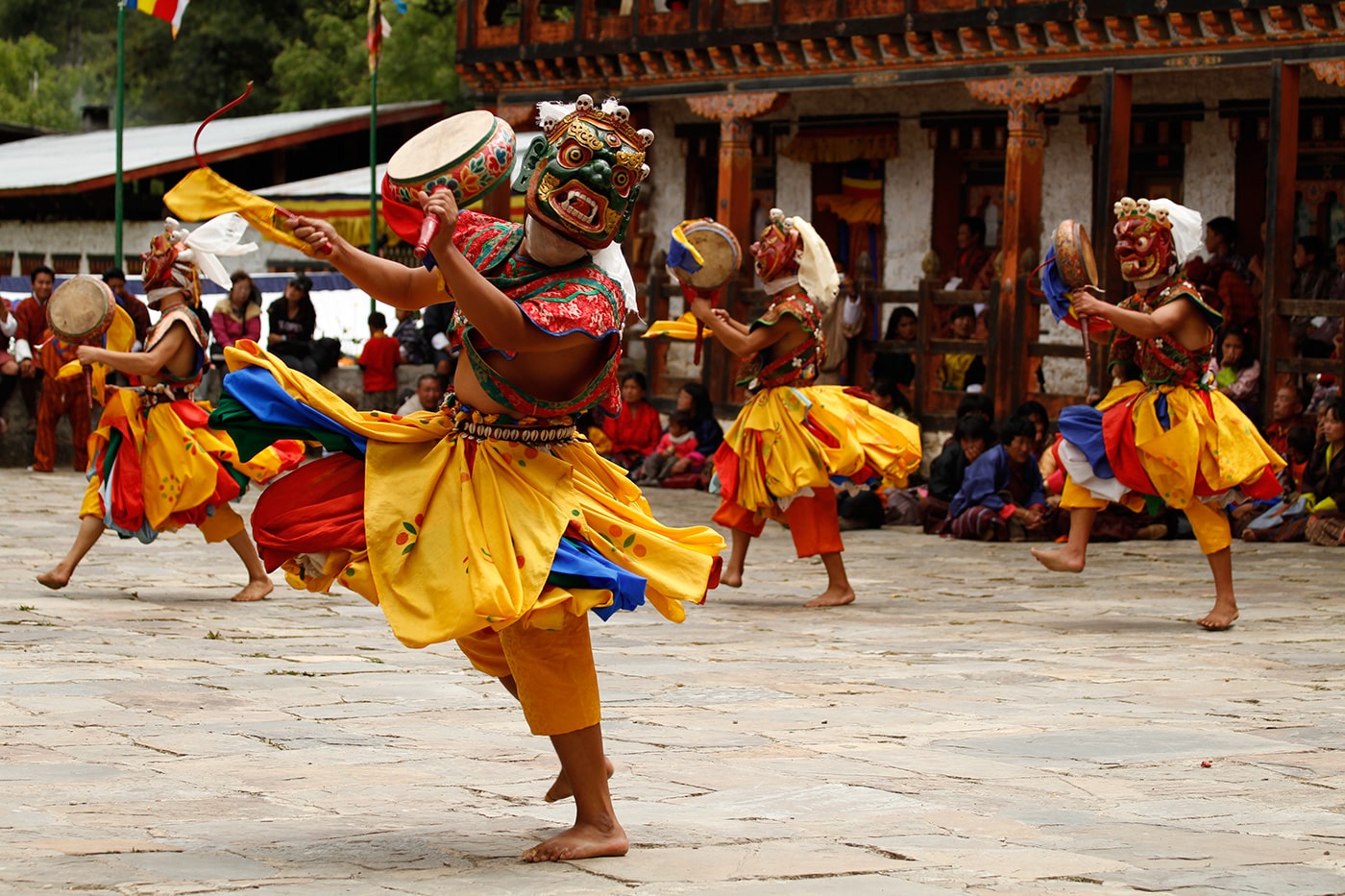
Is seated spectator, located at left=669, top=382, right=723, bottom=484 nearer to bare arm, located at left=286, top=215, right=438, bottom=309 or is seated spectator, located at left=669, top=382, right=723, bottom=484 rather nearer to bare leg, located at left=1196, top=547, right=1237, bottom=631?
bare leg, located at left=1196, top=547, right=1237, bottom=631

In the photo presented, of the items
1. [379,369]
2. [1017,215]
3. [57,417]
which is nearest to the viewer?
[1017,215]

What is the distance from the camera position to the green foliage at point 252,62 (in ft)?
109

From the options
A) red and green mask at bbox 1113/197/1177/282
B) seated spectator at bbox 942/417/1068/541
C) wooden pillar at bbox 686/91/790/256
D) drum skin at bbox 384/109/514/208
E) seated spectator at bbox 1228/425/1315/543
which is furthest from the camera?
wooden pillar at bbox 686/91/790/256

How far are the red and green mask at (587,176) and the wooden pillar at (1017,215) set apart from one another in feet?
33.5

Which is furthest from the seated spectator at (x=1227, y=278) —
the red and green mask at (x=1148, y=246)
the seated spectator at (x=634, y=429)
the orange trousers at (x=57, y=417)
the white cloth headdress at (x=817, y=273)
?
the orange trousers at (x=57, y=417)

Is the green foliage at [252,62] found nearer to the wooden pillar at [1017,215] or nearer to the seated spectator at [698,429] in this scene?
the seated spectator at [698,429]

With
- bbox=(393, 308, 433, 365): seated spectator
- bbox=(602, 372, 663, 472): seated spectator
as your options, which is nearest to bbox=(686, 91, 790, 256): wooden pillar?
bbox=(602, 372, 663, 472): seated spectator

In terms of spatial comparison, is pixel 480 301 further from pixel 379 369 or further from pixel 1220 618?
pixel 379 369

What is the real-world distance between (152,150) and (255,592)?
18.9 meters

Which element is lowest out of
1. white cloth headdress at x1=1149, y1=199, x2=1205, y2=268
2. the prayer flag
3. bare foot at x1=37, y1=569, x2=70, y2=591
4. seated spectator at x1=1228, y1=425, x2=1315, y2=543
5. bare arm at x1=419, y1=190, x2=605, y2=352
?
bare foot at x1=37, y1=569, x2=70, y2=591

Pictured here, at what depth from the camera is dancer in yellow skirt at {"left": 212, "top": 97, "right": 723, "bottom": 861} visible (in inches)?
160

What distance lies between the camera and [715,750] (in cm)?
543

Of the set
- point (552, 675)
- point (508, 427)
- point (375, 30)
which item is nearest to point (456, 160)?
point (508, 427)

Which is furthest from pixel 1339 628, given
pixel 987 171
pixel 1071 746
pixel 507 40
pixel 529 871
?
pixel 507 40
